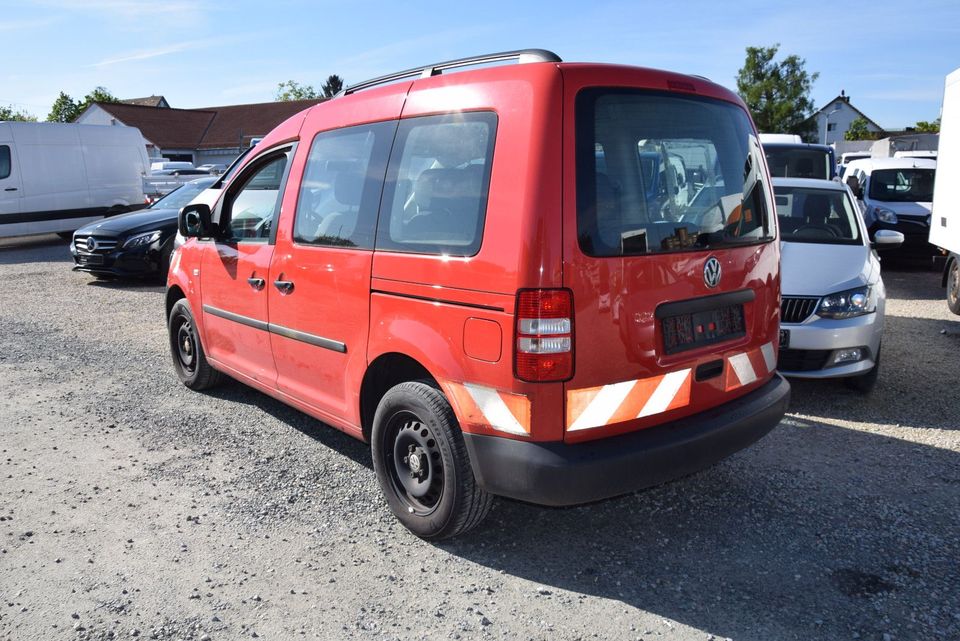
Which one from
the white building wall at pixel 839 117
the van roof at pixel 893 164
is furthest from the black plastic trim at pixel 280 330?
the white building wall at pixel 839 117

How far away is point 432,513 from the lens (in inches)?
130

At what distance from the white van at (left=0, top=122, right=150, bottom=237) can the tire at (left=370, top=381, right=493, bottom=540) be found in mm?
15800

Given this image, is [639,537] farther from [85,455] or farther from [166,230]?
[166,230]

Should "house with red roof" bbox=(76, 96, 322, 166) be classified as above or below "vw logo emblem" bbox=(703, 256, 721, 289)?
above

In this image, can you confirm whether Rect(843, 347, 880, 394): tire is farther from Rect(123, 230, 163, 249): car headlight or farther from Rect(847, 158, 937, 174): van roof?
Rect(123, 230, 163, 249): car headlight

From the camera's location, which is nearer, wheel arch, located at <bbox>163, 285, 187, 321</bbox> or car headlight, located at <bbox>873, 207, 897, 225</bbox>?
wheel arch, located at <bbox>163, 285, 187, 321</bbox>

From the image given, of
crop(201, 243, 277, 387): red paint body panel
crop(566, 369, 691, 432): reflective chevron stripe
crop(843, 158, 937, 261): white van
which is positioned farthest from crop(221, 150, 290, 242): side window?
crop(843, 158, 937, 261): white van

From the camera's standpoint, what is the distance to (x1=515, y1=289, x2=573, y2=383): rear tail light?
9.04 feet

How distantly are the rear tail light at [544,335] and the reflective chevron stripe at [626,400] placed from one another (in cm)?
13

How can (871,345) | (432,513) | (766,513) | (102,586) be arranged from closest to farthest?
1. (102,586)
2. (432,513)
3. (766,513)
4. (871,345)

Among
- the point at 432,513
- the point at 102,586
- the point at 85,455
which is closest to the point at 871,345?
the point at 432,513

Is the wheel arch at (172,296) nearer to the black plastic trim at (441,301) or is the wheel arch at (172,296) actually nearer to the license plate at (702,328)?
the black plastic trim at (441,301)

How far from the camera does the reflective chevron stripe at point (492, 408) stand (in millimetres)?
2828

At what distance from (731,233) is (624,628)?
1.76 m
